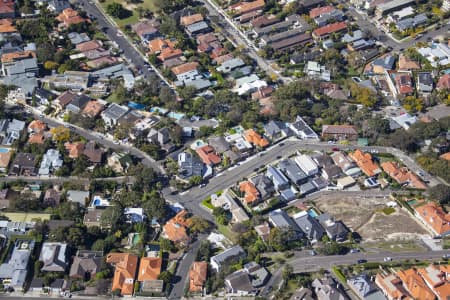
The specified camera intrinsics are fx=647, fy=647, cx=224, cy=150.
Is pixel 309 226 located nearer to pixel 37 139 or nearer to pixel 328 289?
pixel 328 289

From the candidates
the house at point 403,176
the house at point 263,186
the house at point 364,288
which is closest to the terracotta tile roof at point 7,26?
the house at point 263,186

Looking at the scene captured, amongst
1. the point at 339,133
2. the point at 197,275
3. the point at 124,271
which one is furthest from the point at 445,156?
the point at 124,271

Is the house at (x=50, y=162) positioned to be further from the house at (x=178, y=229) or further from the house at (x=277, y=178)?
the house at (x=277, y=178)

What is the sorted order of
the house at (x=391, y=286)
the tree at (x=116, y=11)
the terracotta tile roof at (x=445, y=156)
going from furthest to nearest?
the tree at (x=116, y=11) < the terracotta tile roof at (x=445, y=156) < the house at (x=391, y=286)

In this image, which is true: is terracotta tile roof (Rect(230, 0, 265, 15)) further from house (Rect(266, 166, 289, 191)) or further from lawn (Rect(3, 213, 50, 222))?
lawn (Rect(3, 213, 50, 222))

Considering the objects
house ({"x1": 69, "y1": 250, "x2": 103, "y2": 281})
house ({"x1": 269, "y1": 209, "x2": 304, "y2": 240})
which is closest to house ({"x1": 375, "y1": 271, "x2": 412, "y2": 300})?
house ({"x1": 269, "y1": 209, "x2": 304, "y2": 240})
